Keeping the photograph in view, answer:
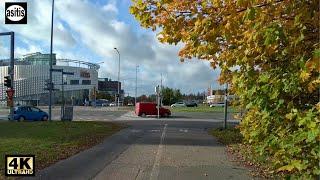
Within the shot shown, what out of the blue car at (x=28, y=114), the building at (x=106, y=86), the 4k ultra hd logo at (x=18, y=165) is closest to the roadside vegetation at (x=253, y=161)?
the 4k ultra hd logo at (x=18, y=165)

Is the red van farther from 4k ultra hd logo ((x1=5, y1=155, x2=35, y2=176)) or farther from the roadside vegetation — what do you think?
4k ultra hd logo ((x1=5, y1=155, x2=35, y2=176))

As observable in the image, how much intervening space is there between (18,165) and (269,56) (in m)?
5.06

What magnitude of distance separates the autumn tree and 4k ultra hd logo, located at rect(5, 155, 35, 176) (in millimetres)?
3304

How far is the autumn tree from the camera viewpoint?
6004 mm

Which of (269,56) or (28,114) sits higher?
(269,56)

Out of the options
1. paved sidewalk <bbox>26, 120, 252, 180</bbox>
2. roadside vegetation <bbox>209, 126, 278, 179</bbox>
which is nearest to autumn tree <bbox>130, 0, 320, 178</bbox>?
roadside vegetation <bbox>209, 126, 278, 179</bbox>

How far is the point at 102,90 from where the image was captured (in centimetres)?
18525

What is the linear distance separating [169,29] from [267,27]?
8.73 ft

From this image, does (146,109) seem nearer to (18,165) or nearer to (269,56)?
(18,165)

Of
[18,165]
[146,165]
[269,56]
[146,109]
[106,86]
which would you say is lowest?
[146,165]

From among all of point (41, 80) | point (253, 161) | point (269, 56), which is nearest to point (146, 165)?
point (253, 161)

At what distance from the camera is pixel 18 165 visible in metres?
9.51

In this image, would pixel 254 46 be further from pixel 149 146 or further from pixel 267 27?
pixel 149 146

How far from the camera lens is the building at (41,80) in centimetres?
12603
